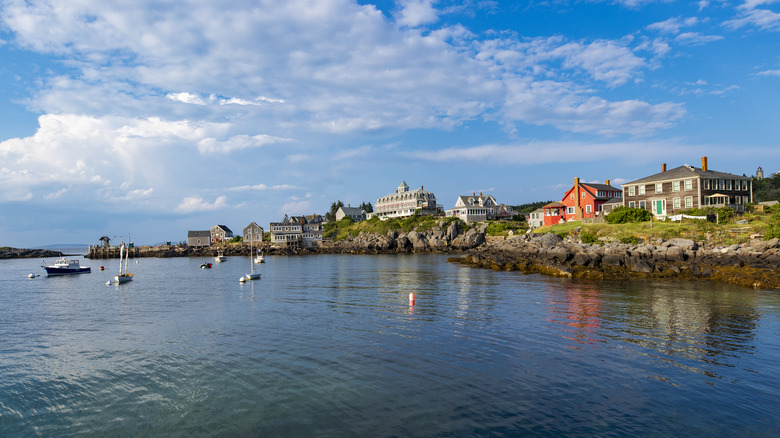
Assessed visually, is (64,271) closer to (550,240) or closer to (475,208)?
(550,240)

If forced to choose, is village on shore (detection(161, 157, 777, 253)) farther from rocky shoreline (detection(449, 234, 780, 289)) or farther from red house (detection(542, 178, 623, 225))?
rocky shoreline (detection(449, 234, 780, 289))

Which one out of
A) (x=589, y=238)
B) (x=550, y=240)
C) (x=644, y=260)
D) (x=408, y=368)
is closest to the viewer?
(x=408, y=368)

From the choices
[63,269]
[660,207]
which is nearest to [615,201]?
[660,207]

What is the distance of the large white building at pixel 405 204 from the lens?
471ft

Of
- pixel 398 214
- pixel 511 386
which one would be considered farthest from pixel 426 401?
pixel 398 214

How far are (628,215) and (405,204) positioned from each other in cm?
8929

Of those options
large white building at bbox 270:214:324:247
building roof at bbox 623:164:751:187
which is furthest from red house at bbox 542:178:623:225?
large white building at bbox 270:214:324:247

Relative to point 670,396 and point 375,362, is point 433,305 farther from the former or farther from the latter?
point 670,396

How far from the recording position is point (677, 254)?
4516 cm

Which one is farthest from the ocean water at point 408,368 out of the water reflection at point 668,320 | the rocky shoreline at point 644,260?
the rocky shoreline at point 644,260

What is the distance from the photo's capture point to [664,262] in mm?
44938

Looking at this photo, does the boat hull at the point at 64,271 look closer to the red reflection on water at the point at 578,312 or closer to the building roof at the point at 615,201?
the red reflection on water at the point at 578,312

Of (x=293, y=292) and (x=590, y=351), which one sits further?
(x=293, y=292)

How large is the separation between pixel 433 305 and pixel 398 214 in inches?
4717
